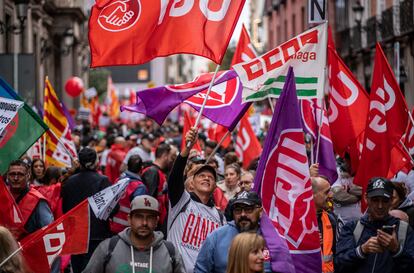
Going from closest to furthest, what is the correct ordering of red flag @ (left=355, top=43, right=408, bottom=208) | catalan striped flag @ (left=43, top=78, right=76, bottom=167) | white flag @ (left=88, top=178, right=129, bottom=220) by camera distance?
white flag @ (left=88, top=178, right=129, bottom=220) → red flag @ (left=355, top=43, right=408, bottom=208) → catalan striped flag @ (left=43, top=78, right=76, bottom=167)

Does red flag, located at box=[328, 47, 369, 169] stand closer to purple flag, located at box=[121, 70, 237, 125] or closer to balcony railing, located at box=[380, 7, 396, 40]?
purple flag, located at box=[121, 70, 237, 125]

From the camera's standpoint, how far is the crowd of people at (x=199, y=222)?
713cm

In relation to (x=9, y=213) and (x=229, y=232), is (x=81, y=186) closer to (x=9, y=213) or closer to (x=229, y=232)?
(x=9, y=213)

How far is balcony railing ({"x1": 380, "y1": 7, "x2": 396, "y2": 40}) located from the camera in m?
32.2

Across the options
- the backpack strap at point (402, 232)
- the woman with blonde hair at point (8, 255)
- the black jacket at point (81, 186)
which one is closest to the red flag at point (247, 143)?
the black jacket at point (81, 186)

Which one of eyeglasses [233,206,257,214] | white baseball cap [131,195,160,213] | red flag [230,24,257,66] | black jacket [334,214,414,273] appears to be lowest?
black jacket [334,214,414,273]

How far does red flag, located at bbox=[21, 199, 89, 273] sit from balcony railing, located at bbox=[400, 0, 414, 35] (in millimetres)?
22115

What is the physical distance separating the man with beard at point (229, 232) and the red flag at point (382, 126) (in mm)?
2963

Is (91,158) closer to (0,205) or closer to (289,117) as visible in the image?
(0,205)

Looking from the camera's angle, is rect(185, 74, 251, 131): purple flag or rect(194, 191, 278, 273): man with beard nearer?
rect(194, 191, 278, 273): man with beard

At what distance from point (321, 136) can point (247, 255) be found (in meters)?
4.91

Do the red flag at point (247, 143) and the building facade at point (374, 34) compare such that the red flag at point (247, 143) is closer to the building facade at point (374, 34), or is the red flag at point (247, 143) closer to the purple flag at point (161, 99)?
the purple flag at point (161, 99)

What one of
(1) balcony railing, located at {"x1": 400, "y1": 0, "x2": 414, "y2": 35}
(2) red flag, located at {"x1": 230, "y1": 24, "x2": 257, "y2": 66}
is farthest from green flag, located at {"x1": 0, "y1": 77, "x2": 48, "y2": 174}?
(1) balcony railing, located at {"x1": 400, "y1": 0, "x2": 414, "y2": 35}

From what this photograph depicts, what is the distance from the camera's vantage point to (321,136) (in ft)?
36.6
